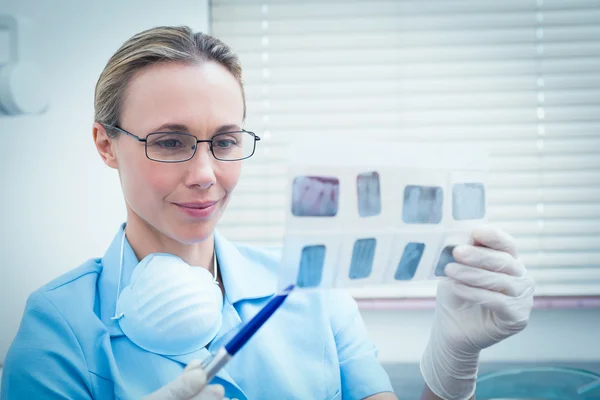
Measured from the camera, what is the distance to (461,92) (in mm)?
1853

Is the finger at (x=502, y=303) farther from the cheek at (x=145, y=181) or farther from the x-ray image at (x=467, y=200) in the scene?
the cheek at (x=145, y=181)

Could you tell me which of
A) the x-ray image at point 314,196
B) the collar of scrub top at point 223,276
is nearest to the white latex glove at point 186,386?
the collar of scrub top at point 223,276

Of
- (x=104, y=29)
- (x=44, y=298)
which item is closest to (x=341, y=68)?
(x=104, y=29)

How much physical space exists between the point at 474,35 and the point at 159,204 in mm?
1443

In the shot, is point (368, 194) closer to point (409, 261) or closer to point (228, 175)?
point (409, 261)

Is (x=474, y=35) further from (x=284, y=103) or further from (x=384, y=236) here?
(x=384, y=236)

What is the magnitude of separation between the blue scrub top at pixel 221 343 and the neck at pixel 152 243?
1.2 inches

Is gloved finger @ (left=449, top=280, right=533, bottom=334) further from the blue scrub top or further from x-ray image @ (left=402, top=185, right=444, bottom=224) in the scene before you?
the blue scrub top

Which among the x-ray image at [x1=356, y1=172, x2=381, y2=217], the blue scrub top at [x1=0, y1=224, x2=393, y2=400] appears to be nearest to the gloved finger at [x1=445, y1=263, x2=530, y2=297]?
the x-ray image at [x1=356, y1=172, x2=381, y2=217]

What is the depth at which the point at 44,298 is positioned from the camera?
0.99 meters

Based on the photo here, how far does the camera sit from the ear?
1.05m

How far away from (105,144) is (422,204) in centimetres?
69

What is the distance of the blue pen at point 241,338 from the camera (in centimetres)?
78

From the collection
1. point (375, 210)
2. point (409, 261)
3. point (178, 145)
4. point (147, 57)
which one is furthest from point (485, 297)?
point (147, 57)
